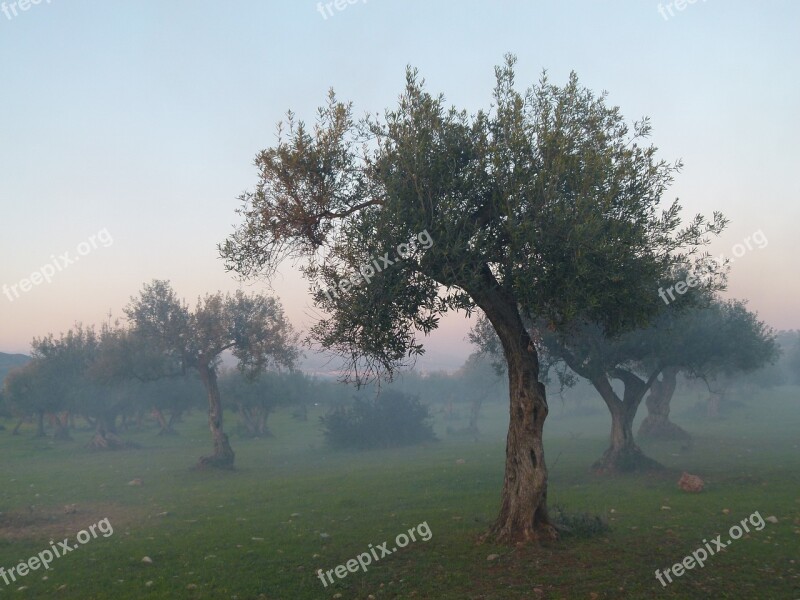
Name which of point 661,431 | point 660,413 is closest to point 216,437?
point 661,431

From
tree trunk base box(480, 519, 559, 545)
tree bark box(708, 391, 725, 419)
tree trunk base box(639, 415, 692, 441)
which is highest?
tree trunk base box(480, 519, 559, 545)

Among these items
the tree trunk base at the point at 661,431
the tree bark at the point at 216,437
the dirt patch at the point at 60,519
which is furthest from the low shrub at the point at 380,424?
the dirt patch at the point at 60,519

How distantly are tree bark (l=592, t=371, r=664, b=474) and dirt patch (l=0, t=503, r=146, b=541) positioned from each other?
20915mm

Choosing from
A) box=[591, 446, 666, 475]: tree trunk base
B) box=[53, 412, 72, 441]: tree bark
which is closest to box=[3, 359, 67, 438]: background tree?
box=[53, 412, 72, 441]: tree bark

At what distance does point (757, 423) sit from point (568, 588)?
57.9m

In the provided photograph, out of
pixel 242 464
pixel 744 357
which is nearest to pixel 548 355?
pixel 744 357

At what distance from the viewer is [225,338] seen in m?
37.6

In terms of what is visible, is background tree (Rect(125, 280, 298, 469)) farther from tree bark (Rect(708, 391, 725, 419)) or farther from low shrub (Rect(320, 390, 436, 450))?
tree bark (Rect(708, 391, 725, 419))

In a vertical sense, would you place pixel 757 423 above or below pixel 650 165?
below

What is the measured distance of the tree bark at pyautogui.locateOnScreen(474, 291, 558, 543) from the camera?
12781 millimetres

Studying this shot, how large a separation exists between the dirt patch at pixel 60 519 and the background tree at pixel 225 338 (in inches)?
478

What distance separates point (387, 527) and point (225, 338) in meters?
23.2

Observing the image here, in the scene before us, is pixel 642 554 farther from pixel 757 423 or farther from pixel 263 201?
pixel 757 423

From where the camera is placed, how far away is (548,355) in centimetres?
2873
